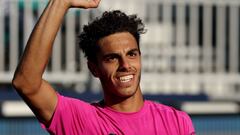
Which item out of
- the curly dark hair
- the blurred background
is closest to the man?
the curly dark hair

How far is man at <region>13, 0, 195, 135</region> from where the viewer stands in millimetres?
3277

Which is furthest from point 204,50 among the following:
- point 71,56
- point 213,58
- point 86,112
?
point 86,112

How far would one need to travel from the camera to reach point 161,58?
42.1 ft

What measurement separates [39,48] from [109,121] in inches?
20.7

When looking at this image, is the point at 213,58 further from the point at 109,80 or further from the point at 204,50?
the point at 109,80

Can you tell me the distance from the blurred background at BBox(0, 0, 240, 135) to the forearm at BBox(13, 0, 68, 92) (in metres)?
8.41

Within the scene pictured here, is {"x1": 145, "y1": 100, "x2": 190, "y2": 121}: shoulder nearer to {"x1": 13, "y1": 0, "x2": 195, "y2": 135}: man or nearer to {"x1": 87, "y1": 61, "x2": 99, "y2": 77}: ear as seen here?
{"x1": 13, "y1": 0, "x2": 195, "y2": 135}: man

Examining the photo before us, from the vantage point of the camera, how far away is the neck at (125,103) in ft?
11.5

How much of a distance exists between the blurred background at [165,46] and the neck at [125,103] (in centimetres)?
800

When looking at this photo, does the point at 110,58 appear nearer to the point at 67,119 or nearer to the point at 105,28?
the point at 105,28

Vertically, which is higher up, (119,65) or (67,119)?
(119,65)

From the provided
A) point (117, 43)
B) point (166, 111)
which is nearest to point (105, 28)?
point (117, 43)

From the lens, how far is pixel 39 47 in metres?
3.18

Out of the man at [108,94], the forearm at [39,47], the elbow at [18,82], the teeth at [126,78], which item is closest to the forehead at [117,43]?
the man at [108,94]
